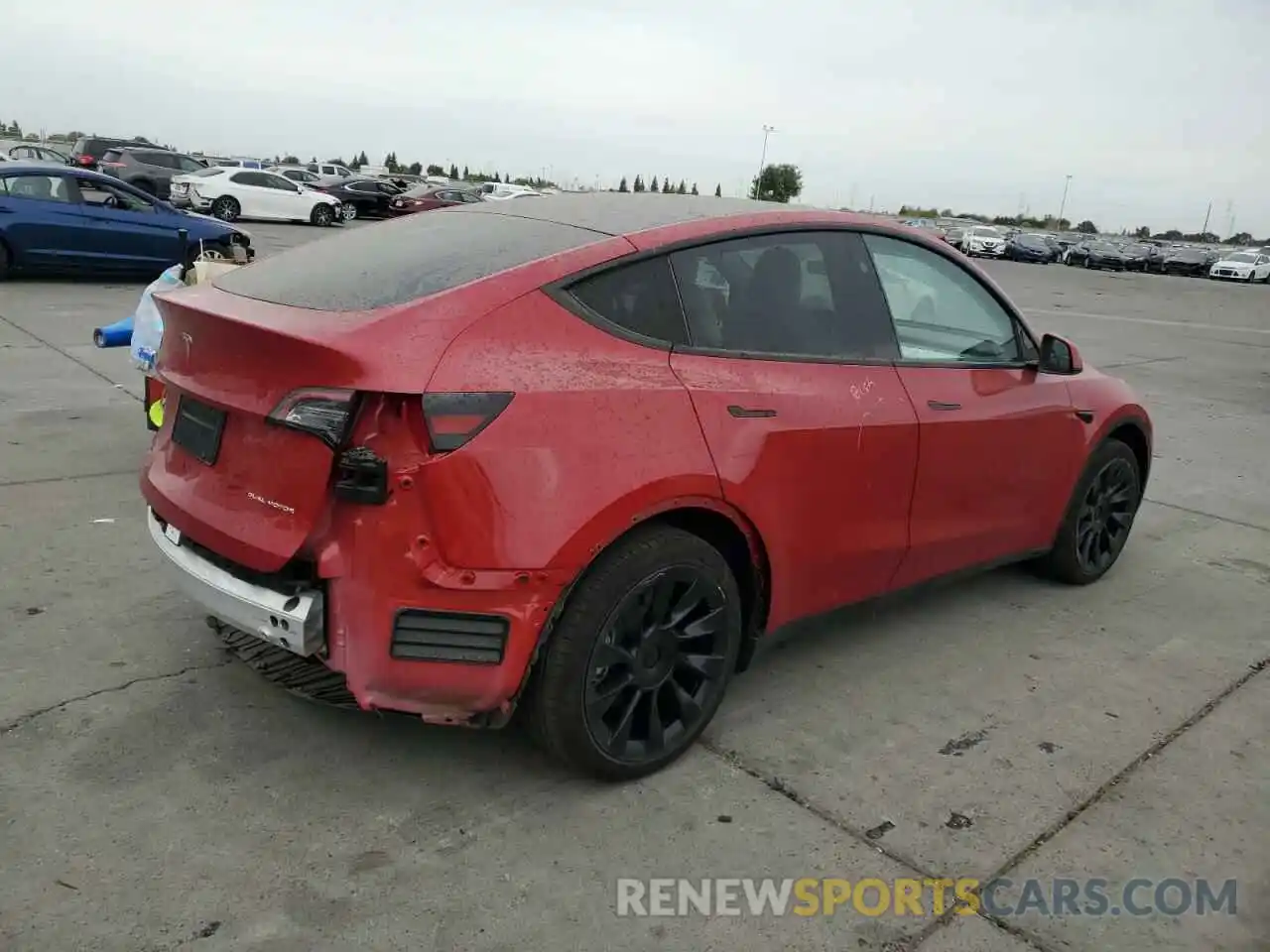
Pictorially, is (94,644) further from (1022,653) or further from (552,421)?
(1022,653)

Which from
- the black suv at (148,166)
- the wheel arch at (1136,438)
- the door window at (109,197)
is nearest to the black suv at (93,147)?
the black suv at (148,166)

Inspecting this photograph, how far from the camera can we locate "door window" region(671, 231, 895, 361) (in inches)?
122

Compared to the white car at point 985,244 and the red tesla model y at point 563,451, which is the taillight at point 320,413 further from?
the white car at point 985,244

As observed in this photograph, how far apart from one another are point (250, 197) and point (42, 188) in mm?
16330

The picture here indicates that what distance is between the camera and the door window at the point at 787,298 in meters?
3.10

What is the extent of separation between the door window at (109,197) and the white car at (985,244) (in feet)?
129

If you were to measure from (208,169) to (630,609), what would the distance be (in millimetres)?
29585

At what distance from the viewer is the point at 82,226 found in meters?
13.4

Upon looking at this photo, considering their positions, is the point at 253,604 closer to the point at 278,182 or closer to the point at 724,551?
the point at 724,551

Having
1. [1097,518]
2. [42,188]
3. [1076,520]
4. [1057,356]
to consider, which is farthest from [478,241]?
[42,188]

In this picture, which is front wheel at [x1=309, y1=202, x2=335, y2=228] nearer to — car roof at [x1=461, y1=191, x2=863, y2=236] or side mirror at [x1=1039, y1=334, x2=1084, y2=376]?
car roof at [x1=461, y1=191, x2=863, y2=236]

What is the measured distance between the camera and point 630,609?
2.83 m

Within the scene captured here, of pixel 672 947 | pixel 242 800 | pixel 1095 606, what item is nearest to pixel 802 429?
pixel 672 947

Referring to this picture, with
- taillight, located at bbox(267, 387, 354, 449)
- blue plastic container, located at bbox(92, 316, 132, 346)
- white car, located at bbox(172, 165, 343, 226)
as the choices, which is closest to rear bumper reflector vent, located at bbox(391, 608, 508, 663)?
taillight, located at bbox(267, 387, 354, 449)
